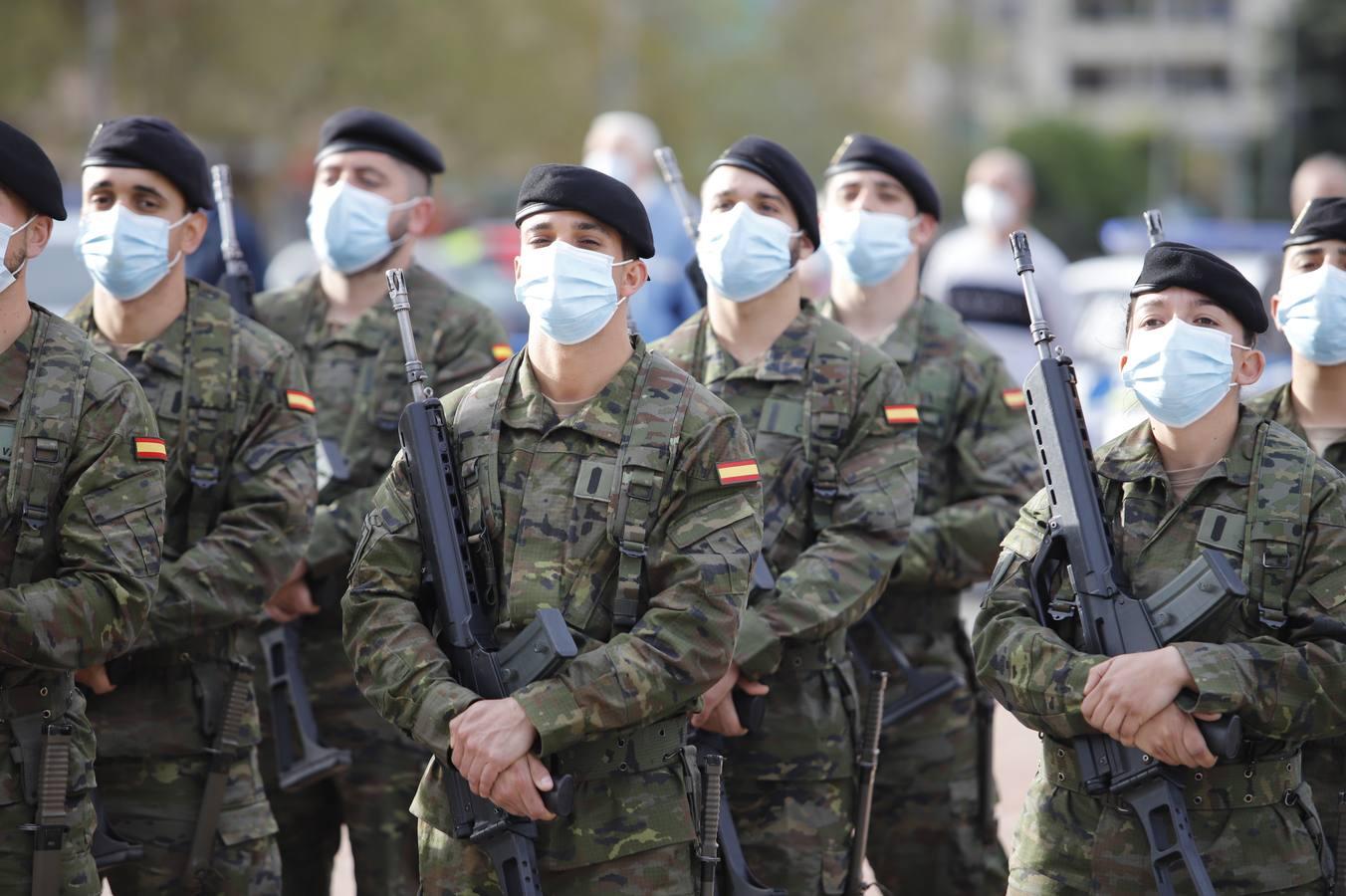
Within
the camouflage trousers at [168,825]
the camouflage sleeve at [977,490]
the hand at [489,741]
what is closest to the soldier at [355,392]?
the camouflage trousers at [168,825]

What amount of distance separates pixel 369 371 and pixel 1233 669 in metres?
3.10

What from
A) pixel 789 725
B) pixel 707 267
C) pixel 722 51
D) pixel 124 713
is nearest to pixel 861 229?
pixel 707 267

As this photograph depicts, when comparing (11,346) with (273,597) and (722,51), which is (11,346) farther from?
(722,51)

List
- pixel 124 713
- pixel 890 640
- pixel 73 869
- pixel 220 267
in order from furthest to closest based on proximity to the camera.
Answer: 1. pixel 220 267
2. pixel 890 640
3. pixel 124 713
4. pixel 73 869

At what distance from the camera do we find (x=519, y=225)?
452 centimetres

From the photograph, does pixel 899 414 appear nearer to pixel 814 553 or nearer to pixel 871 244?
pixel 814 553

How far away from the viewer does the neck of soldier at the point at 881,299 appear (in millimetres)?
6336

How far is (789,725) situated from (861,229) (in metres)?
1.85

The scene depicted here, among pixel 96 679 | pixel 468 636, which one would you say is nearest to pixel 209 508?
pixel 96 679

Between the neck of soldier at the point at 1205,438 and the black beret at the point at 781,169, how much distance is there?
5.03ft

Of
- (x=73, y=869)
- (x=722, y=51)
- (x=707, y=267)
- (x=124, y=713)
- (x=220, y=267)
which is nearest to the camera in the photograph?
(x=73, y=869)

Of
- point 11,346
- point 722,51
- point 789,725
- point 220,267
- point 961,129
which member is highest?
point 961,129

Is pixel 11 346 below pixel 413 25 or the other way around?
below

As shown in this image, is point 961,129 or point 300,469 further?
point 961,129
